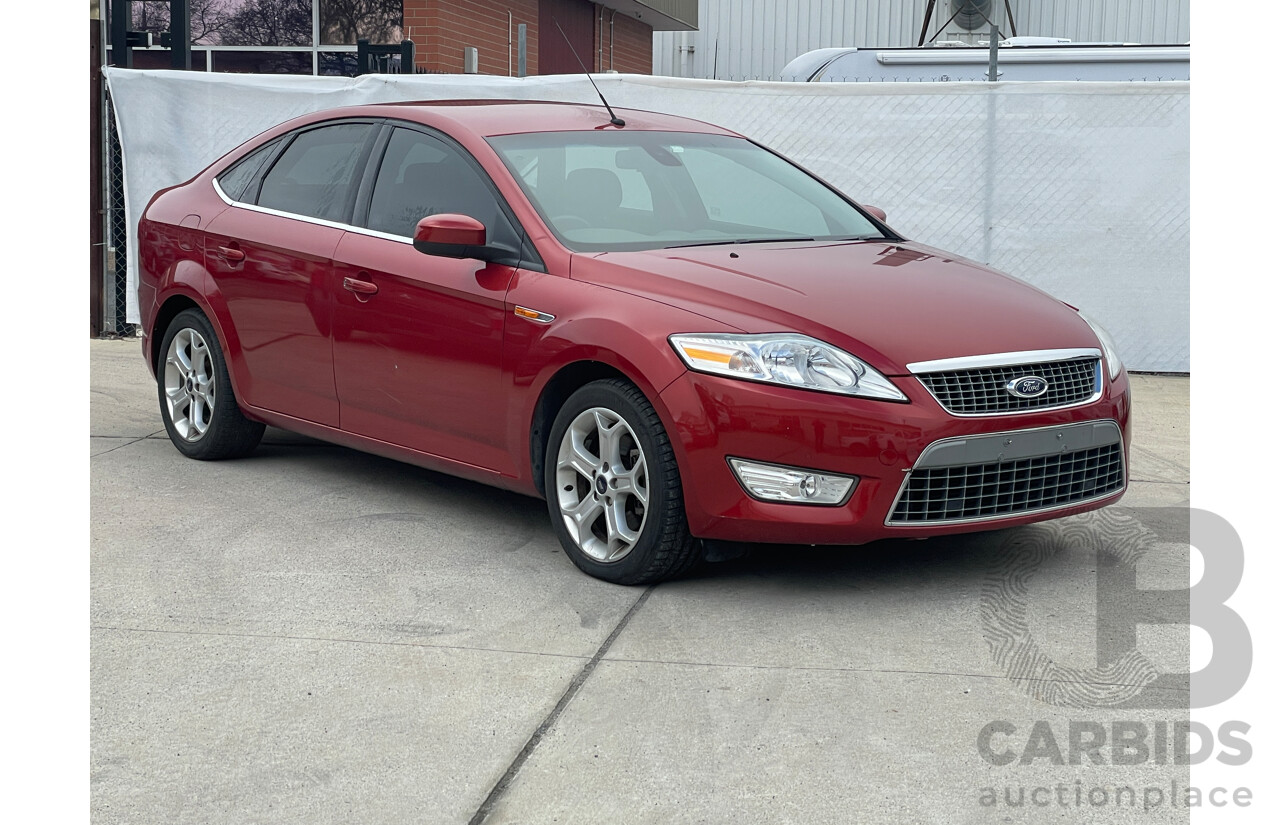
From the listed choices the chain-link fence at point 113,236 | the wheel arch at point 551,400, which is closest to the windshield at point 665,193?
the wheel arch at point 551,400

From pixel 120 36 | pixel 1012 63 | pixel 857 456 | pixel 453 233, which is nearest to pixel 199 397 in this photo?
pixel 453 233

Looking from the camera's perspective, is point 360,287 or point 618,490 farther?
point 360,287

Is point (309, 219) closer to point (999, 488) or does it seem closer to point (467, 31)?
point (999, 488)

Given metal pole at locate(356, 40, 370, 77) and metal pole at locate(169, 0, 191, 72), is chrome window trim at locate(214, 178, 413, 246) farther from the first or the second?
metal pole at locate(356, 40, 370, 77)

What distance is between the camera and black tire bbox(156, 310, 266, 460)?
6.75 meters

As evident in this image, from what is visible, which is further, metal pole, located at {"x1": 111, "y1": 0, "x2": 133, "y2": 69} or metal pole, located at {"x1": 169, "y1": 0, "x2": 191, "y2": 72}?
metal pole, located at {"x1": 169, "y1": 0, "x2": 191, "y2": 72}

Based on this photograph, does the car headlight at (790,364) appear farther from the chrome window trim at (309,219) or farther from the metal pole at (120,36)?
the metal pole at (120,36)

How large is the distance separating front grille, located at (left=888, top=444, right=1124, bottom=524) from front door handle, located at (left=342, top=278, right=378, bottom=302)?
2.31 meters

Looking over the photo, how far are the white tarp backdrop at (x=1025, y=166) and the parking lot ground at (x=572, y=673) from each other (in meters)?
3.77

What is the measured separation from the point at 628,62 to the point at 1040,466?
2205 cm

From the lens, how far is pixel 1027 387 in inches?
186

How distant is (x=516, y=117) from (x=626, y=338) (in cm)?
163

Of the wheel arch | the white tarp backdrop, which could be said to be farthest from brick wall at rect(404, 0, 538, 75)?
the wheel arch

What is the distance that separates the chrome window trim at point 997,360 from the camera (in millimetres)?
4595
